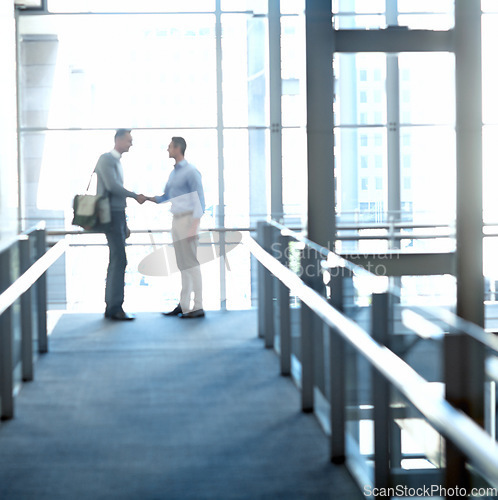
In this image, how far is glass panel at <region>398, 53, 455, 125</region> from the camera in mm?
12562

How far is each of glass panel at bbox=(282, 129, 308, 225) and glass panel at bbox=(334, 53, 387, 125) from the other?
71 centimetres

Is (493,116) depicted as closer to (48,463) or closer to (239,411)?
(239,411)

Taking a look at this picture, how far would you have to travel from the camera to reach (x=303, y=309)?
13.8 feet

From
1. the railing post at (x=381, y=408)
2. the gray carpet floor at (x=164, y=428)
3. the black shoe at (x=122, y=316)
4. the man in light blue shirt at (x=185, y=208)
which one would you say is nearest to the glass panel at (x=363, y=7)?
the man in light blue shirt at (x=185, y=208)

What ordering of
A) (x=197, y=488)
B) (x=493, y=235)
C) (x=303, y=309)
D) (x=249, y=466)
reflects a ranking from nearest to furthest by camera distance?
(x=197, y=488)
(x=249, y=466)
(x=303, y=309)
(x=493, y=235)

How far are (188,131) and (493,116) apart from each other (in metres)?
4.20

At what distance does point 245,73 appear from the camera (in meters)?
12.2

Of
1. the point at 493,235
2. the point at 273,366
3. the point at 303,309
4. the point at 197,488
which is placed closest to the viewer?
the point at 197,488

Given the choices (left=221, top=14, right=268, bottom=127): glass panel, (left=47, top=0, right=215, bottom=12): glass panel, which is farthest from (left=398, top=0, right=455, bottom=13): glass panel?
(left=47, top=0, right=215, bottom=12): glass panel

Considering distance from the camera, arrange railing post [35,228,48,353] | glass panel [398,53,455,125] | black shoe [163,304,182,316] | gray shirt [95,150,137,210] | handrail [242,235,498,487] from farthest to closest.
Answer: glass panel [398,53,455,125]
black shoe [163,304,182,316]
gray shirt [95,150,137,210]
railing post [35,228,48,353]
handrail [242,235,498,487]

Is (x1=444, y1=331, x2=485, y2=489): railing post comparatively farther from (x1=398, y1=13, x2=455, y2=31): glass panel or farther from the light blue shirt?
(x1=398, y1=13, x2=455, y2=31): glass panel

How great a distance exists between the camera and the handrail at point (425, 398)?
5.46 ft

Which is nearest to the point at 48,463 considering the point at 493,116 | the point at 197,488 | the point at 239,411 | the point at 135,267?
the point at 197,488

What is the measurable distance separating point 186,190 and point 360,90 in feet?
21.0
